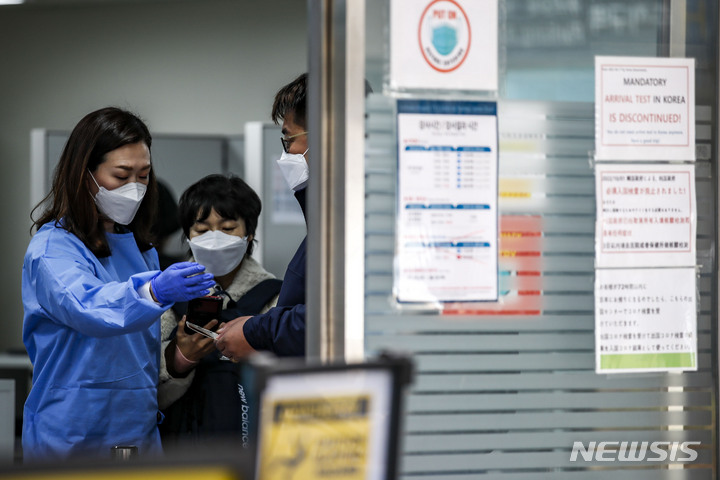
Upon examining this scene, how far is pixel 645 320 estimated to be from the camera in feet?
5.33

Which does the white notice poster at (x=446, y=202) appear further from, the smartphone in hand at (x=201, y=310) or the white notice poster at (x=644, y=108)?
the smartphone in hand at (x=201, y=310)

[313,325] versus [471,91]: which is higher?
[471,91]

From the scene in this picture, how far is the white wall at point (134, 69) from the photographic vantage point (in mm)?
5422

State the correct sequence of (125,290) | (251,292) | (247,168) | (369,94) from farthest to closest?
1. (247,168)
2. (251,292)
3. (125,290)
4. (369,94)

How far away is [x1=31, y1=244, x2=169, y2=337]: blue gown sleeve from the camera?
1.86 m

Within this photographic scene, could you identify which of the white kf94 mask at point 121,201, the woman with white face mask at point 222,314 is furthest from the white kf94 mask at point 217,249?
the white kf94 mask at point 121,201

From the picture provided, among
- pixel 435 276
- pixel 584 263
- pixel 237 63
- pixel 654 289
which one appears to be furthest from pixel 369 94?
pixel 237 63

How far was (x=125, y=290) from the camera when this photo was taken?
1889mm

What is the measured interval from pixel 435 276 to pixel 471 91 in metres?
0.35

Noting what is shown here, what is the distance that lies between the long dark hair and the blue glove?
26cm

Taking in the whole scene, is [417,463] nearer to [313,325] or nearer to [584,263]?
[313,325]

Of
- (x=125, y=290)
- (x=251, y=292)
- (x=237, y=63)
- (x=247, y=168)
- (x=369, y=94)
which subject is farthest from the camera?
(x=237, y=63)

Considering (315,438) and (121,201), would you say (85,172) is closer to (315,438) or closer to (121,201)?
(121,201)

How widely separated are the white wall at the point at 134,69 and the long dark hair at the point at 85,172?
3306mm
